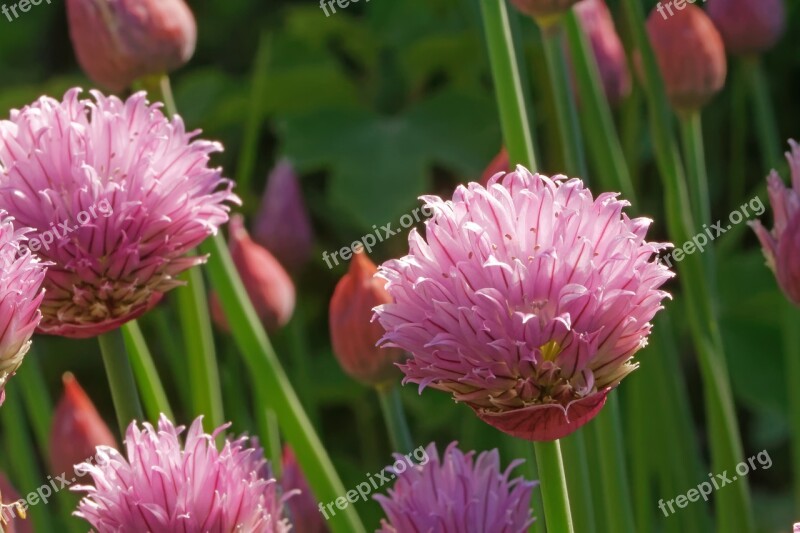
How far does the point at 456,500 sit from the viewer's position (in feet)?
1.67

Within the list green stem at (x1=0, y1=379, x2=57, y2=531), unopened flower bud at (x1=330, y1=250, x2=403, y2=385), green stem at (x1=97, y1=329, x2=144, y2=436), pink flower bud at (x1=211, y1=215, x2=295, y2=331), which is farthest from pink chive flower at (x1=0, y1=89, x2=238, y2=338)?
green stem at (x1=0, y1=379, x2=57, y2=531)

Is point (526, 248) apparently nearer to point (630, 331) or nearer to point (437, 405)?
point (630, 331)

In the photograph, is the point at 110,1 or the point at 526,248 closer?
the point at 526,248

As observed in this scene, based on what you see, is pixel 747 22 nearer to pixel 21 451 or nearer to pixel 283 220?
pixel 283 220

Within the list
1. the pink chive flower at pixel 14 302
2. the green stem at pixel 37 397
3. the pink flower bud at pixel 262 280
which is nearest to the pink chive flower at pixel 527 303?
the pink chive flower at pixel 14 302

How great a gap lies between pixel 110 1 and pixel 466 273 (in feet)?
1.22

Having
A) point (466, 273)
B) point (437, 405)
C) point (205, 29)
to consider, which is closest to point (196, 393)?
point (466, 273)

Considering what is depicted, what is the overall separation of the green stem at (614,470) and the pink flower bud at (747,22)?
1.22 ft

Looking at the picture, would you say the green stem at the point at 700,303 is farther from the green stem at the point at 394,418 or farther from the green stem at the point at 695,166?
the green stem at the point at 394,418

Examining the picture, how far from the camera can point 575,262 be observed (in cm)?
44

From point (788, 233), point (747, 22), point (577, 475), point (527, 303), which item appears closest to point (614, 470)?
point (577, 475)

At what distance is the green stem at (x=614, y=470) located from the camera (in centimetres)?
69

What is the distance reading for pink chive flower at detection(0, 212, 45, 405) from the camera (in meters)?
0.45

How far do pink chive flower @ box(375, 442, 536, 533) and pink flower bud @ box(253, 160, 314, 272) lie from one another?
1.73 feet
